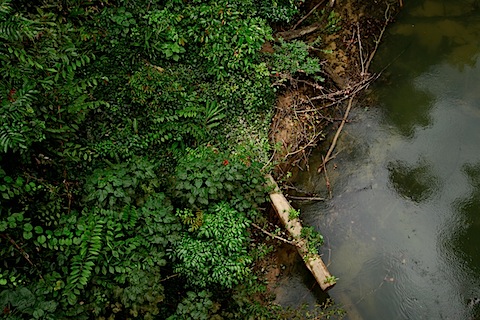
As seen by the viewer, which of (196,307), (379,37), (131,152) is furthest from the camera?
(379,37)

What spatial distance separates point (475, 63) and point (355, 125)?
2494mm

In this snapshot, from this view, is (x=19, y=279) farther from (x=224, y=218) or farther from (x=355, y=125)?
(x=355, y=125)

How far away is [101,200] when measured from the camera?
4.51m

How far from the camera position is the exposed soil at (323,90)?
6309mm

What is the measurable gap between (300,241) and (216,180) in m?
1.47

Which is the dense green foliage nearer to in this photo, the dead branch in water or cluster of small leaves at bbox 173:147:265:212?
cluster of small leaves at bbox 173:147:265:212

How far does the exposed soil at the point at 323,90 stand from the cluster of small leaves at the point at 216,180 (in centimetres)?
84

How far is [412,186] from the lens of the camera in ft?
20.6

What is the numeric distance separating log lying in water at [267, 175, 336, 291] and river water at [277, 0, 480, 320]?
15.2 inches

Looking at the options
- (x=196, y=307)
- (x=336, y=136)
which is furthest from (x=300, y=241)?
(x=336, y=136)

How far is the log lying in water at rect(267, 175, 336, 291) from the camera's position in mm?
5309

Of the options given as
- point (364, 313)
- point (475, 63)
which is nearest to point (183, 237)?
point (364, 313)

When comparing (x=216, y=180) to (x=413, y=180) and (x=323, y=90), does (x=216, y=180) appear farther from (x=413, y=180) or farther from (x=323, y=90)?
(x=413, y=180)

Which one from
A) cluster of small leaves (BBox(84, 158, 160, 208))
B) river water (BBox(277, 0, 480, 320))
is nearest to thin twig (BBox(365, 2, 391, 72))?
river water (BBox(277, 0, 480, 320))
